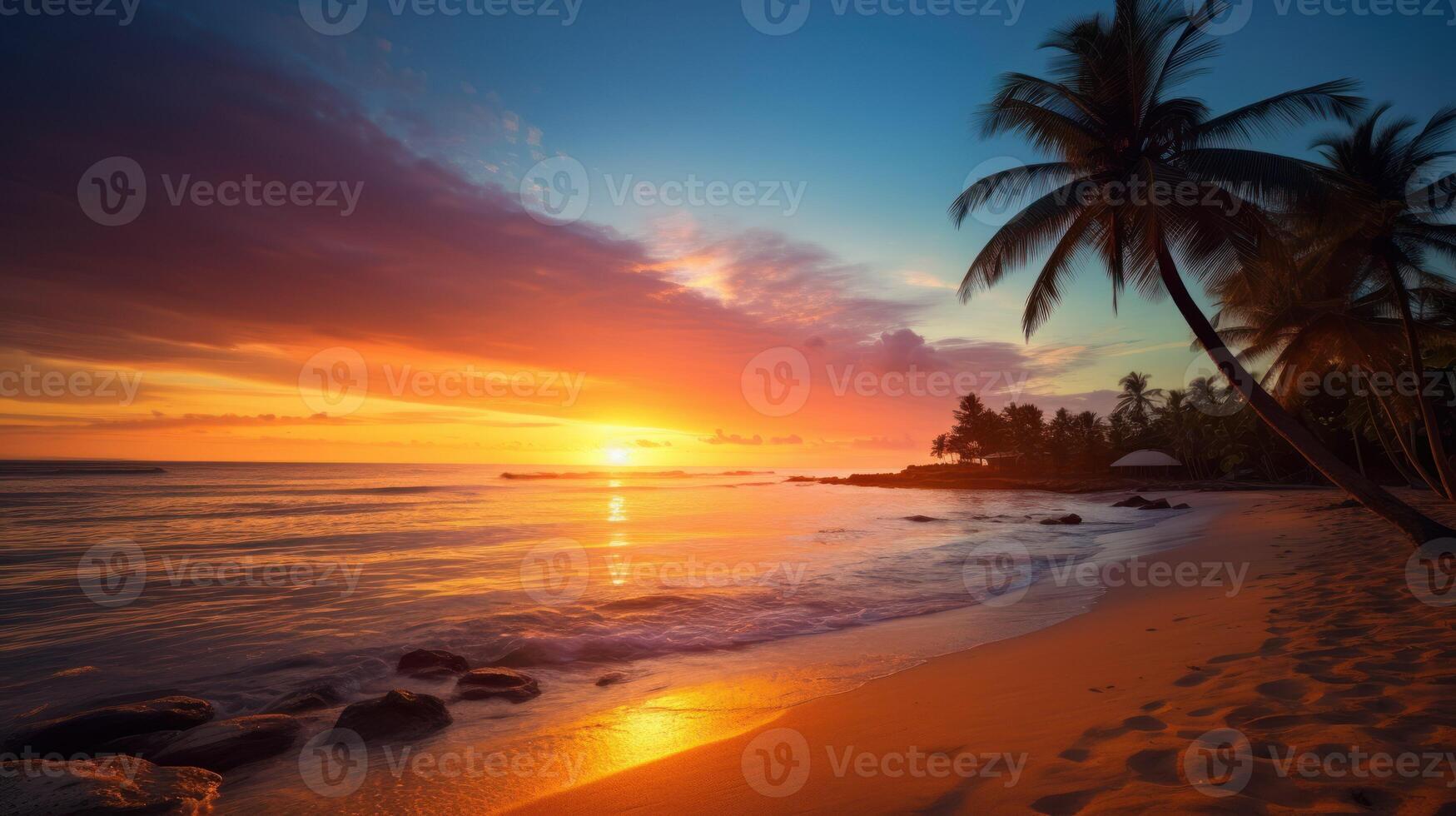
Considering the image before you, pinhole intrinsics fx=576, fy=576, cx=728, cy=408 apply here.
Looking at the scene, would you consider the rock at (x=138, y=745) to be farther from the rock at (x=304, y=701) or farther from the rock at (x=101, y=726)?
the rock at (x=304, y=701)

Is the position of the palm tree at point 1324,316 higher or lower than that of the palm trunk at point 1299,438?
higher

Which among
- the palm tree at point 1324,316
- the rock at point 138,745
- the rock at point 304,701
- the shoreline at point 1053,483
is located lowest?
the shoreline at point 1053,483

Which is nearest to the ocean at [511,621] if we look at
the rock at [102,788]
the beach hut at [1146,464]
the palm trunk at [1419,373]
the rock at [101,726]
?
the rock at [102,788]

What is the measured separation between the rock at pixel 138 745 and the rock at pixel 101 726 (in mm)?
92

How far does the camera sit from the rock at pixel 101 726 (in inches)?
191

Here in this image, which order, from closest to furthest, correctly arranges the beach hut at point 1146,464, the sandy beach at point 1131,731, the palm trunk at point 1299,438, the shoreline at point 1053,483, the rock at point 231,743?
the sandy beach at point 1131,731 → the rock at point 231,743 → the palm trunk at point 1299,438 → the shoreline at point 1053,483 → the beach hut at point 1146,464

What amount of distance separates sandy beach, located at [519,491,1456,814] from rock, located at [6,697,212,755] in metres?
4.16

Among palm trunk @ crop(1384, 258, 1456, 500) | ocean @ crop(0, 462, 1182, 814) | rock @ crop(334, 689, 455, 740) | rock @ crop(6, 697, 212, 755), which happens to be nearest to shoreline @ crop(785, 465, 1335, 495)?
palm trunk @ crop(1384, 258, 1456, 500)

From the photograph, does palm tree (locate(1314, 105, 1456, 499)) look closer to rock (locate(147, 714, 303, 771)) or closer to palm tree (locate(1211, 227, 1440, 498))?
palm tree (locate(1211, 227, 1440, 498))

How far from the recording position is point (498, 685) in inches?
246

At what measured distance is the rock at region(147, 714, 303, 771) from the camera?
14.8 ft

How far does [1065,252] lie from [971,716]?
10.3m

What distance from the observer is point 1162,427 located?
184 ft

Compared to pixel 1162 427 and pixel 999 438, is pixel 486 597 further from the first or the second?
Result: pixel 999 438
